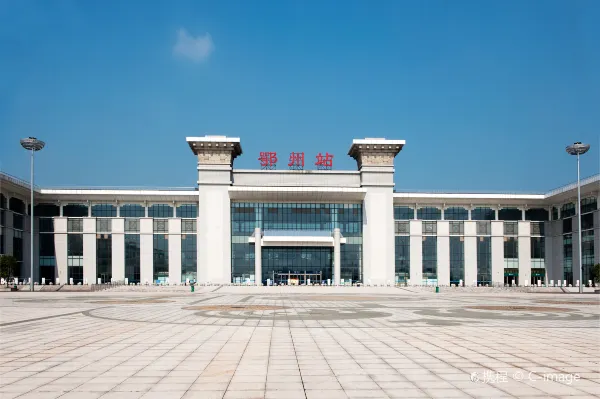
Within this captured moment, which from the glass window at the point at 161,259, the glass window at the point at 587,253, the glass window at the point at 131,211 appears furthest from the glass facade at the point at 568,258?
the glass window at the point at 131,211

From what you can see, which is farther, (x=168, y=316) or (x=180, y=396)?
(x=168, y=316)

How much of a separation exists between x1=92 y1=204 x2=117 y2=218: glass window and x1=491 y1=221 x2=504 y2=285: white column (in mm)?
67268

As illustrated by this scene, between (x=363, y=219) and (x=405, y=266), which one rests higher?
(x=363, y=219)

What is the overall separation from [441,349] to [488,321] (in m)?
10.6

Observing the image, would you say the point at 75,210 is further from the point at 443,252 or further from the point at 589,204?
the point at 589,204

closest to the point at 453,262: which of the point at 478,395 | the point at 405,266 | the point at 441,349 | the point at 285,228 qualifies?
the point at 405,266

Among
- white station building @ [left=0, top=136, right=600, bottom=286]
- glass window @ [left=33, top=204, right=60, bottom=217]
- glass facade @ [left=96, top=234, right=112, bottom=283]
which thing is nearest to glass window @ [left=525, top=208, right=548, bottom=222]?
white station building @ [left=0, top=136, right=600, bottom=286]

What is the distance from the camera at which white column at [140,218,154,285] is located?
284 ft

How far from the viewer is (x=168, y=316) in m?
28.7

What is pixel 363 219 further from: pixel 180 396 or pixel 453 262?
pixel 180 396

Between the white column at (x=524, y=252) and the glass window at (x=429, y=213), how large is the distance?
14.8 metres

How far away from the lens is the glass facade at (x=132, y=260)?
285ft

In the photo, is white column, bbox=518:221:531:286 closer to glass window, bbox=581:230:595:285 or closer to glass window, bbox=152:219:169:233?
glass window, bbox=581:230:595:285

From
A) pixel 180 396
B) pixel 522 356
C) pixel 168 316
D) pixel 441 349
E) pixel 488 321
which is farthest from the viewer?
pixel 168 316
